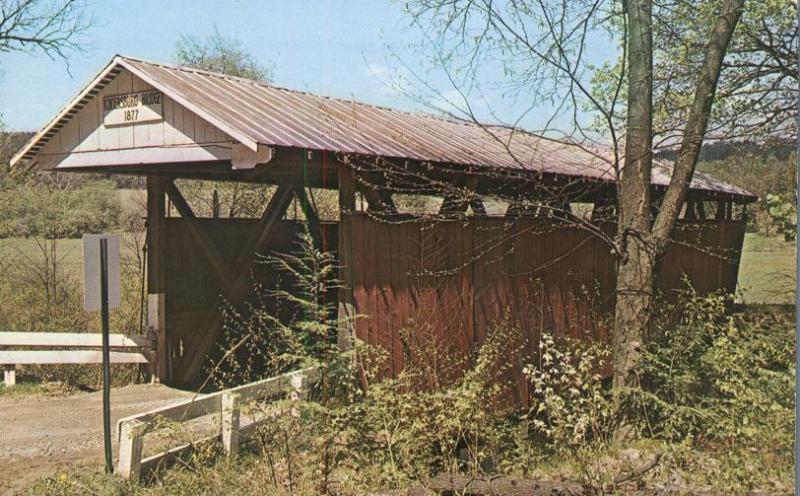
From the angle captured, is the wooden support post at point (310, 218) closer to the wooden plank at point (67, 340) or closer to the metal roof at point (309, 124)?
the metal roof at point (309, 124)

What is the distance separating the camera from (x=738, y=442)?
22.6ft

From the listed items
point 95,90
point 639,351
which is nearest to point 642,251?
point 639,351

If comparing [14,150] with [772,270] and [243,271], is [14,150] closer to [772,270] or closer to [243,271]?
[243,271]

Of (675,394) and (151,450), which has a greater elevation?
(675,394)

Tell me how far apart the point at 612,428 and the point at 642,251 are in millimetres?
1789

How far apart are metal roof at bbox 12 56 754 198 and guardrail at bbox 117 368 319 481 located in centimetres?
210

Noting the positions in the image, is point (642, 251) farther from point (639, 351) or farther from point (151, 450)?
point (151, 450)

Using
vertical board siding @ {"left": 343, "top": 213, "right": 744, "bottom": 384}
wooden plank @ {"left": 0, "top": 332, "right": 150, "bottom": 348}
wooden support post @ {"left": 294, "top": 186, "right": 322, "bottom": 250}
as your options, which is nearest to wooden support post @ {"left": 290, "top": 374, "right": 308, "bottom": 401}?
vertical board siding @ {"left": 343, "top": 213, "right": 744, "bottom": 384}

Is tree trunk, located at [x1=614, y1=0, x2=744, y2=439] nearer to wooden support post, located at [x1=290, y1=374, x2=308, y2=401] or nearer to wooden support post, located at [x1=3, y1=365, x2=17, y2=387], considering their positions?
wooden support post, located at [x1=290, y1=374, x2=308, y2=401]

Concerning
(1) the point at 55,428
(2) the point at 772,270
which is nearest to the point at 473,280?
(2) the point at 772,270

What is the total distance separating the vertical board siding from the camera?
303 inches

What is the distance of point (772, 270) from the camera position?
1065 centimetres

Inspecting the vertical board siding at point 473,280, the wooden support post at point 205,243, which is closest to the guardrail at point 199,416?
the vertical board siding at point 473,280

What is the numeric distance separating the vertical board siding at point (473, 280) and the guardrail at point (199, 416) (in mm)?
912
